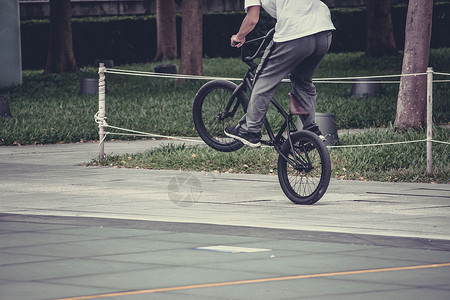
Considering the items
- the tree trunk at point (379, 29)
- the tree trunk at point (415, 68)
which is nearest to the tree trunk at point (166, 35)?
the tree trunk at point (379, 29)

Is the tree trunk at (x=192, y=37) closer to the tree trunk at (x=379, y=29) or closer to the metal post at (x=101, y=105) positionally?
the tree trunk at (x=379, y=29)

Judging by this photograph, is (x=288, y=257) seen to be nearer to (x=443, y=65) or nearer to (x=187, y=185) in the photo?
(x=187, y=185)

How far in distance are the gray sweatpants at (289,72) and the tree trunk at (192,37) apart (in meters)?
16.1

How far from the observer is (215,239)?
7.31 metres

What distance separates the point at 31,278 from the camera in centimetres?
598

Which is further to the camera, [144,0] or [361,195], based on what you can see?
[144,0]

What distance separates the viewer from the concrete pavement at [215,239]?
577cm

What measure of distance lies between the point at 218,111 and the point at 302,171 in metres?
1.44

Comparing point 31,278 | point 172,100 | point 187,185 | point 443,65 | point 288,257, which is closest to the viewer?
point 31,278

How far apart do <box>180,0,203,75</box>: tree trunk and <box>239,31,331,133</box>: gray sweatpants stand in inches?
632

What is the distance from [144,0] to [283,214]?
38862 mm

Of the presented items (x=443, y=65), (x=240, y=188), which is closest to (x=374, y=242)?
(x=240, y=188)

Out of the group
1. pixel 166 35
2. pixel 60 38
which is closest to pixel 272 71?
pixel 60 38

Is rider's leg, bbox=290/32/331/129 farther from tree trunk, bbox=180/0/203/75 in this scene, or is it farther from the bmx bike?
tree trunk, bbox=180/0/203/75
